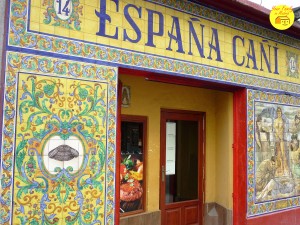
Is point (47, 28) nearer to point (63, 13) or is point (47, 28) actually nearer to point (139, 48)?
point (63, 13)

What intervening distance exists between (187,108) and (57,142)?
10.7ft

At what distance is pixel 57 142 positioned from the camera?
360cm

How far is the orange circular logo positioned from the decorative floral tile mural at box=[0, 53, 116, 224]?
310 centimetres

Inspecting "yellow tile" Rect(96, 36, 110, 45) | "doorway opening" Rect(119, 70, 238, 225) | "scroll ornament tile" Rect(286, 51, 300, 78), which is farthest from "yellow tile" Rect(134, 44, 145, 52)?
"scroll ornament tile" Rect(286, 51, 300, 78)

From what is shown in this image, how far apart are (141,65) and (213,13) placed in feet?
5.50

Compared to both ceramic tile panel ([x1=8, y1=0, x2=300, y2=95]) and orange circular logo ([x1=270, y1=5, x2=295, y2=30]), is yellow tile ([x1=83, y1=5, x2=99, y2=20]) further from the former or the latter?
orange circular logo ([x1=270, y1=5, x2=295, y2=30])

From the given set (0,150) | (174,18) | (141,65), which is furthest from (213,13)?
(0,150)

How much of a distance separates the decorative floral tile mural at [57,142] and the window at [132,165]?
157 centimetres

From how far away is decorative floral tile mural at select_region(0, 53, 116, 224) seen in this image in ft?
10.9

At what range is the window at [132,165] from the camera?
552 cm

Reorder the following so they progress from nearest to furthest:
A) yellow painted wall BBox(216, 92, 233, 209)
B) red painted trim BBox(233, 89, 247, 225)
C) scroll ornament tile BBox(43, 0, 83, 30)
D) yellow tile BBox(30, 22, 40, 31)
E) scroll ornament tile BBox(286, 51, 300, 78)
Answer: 1. yellow tile BBox(30, 22, 40, 31)
2. scroll ornament tile BBox(43, 0, 83, 30)
3. red painted trim BBox(233, 89, 247, 225)
4. yellow painted wall BBox(216, 92, 233, 209)
5. scroll ornament tile BBox(286, 51, 300, 78)

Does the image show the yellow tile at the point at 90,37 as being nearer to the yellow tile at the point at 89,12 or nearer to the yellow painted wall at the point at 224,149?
the yellow tile at the point at 89,12

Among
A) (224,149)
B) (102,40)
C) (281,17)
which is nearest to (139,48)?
(102,40)

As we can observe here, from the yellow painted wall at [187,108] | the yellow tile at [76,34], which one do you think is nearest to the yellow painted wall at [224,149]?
the yellow painted wall at [187,108]
